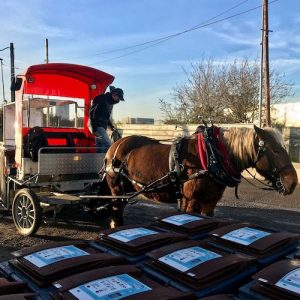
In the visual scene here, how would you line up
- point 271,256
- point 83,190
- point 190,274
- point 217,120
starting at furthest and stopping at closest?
1. point 217,120
2. point 83,190
3. point 271,256
4. point 190,274

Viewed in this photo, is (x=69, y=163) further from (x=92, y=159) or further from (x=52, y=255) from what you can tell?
(x=52, y=255)

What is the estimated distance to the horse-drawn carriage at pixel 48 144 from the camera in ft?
22.8

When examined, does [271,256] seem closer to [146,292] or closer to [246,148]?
[146,292]

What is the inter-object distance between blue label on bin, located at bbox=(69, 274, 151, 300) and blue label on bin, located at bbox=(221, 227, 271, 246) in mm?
672

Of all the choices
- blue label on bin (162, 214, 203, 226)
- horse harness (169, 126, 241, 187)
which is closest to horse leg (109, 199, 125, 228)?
horse harness (169, 126, 241, 187)

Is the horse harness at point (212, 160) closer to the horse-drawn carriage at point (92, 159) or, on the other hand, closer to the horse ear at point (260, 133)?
the horse-drawn carriage at point (92, 159)

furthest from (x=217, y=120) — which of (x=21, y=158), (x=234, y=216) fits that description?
(x=21, y=158)

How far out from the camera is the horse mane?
204 inches

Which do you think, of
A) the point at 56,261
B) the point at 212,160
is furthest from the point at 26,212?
the point at 56,261

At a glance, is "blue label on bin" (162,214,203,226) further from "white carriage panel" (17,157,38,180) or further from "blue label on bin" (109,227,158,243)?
"white carriage panel" (17,157,38,180)

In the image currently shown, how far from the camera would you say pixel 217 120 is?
2194cm

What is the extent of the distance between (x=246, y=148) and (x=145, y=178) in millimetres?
1511

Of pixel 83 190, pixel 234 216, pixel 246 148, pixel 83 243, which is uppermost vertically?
pixel 246 148

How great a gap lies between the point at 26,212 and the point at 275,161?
13.2 feet
